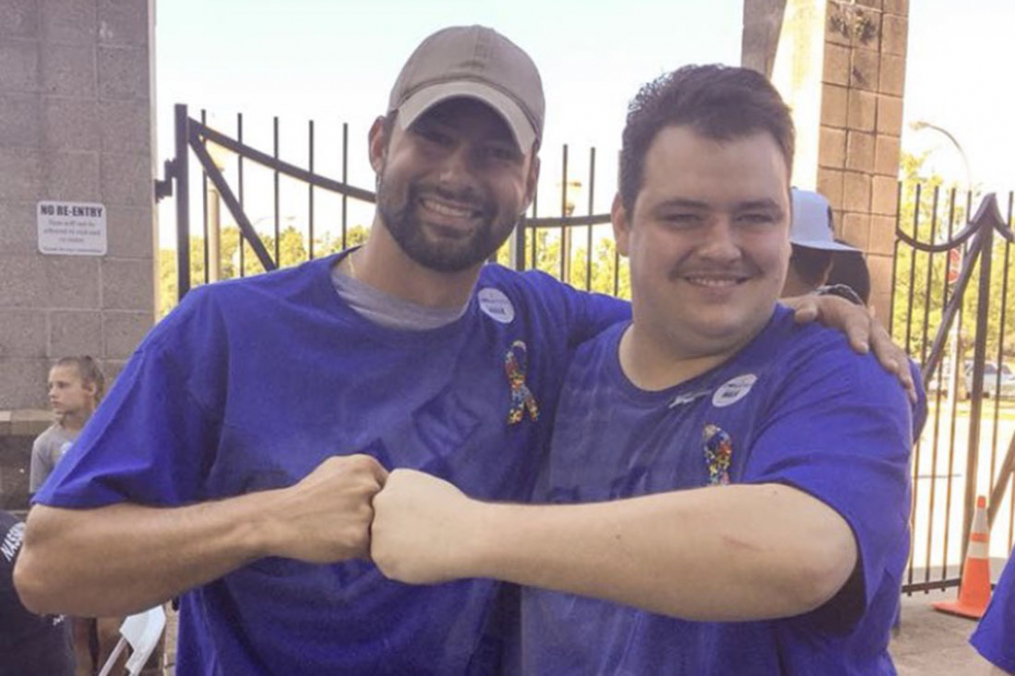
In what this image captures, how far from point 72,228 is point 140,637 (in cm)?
214

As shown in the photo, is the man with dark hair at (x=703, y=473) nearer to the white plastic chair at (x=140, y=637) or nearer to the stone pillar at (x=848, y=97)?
the white plastic chair at (x=140, y=637)

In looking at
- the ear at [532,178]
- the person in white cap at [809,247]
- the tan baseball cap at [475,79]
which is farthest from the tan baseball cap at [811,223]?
the tan baseball cap at [475,79]

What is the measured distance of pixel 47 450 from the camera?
434cm

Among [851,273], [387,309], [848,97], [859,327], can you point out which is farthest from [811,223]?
[848,97]

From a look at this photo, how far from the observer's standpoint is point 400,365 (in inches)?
63.5

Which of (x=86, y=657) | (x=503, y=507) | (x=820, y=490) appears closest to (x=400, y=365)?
(x=503, y=507)

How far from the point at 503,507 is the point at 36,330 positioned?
4.12 metres

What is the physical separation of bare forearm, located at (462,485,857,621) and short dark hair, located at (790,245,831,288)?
213cm

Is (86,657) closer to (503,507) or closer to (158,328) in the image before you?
(158,328)

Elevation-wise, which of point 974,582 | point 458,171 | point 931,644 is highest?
point 458,171

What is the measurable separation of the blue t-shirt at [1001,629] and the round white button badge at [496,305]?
125 cm

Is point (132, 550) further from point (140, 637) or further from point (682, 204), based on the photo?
point (140, 637)

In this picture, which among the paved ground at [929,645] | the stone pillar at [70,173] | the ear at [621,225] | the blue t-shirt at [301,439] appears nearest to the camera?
the blue t-shirt at [301,439]

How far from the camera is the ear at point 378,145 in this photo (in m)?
1.79
